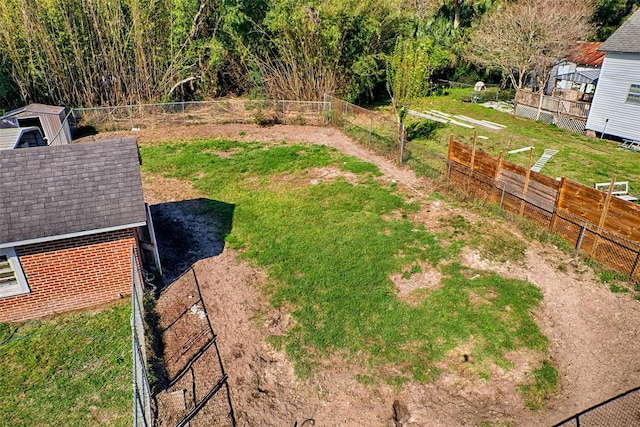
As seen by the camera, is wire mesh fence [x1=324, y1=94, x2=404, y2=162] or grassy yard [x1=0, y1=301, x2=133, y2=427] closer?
grassy yard [x1=0, y1=301, x2=133, y2=427]

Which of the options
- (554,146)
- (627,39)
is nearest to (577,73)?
(627,39)

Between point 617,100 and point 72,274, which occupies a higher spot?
point 617,100

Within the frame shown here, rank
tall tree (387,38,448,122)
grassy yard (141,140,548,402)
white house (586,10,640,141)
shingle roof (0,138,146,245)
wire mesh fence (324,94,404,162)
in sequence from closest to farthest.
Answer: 1. grassy yard (141,140,548,402)
2. shingle roof (0,138,146,245)
3. tall tree (387,38,448,122)
4. wire mesh fence (324,94,404,162)
5. white house (586,10,640,141)

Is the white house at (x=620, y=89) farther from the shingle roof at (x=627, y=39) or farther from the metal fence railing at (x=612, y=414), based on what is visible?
the metal fence railing at (x=612, y=414)

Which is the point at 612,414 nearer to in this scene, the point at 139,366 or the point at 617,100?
the point at 139,366

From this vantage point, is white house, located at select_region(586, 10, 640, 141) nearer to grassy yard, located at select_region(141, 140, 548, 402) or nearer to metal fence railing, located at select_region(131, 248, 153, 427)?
grassy yard, located at select_region(141, 140, 548, 402)

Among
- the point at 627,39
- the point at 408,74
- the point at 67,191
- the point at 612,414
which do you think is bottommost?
the point at 612,414

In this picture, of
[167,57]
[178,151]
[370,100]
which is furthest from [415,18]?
[178,151]

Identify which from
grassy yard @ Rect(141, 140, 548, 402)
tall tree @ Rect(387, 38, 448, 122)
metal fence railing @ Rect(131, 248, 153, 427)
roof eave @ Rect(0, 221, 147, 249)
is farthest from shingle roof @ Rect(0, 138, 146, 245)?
tall tree @ Rect(387, 38, 448, 122)

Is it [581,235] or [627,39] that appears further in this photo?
[627,39]
